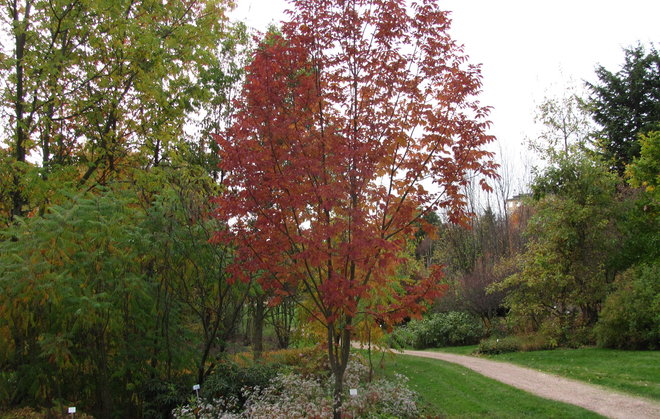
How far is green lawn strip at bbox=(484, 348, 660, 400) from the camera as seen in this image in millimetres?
8969

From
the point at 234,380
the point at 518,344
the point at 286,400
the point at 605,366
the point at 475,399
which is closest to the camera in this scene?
the point at 286,400

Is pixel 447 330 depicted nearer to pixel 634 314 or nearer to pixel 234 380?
pixel 634 314

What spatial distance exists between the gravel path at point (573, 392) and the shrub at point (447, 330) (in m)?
6.47

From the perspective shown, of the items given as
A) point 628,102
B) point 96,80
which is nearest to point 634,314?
point 96,80

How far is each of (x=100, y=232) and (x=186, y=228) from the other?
134 cm

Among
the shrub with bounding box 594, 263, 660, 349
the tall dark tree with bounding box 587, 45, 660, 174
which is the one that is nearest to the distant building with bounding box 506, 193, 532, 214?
the tall dark tree with bounding box 587, 45, 660, 174

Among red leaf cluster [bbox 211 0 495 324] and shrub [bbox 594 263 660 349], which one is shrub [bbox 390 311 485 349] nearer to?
shrub [bbox 594 263 660 349]

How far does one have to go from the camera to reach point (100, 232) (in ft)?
22.5

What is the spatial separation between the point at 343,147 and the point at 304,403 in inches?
148

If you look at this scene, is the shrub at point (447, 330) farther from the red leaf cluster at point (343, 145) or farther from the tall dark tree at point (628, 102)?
the red leaf cluster at point (343, 145)

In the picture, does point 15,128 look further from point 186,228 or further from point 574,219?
point 574,219

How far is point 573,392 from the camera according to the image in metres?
8.98

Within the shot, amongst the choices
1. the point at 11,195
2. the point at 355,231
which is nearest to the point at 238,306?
the point at 355,231

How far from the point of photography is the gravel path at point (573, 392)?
7453 millimetres
